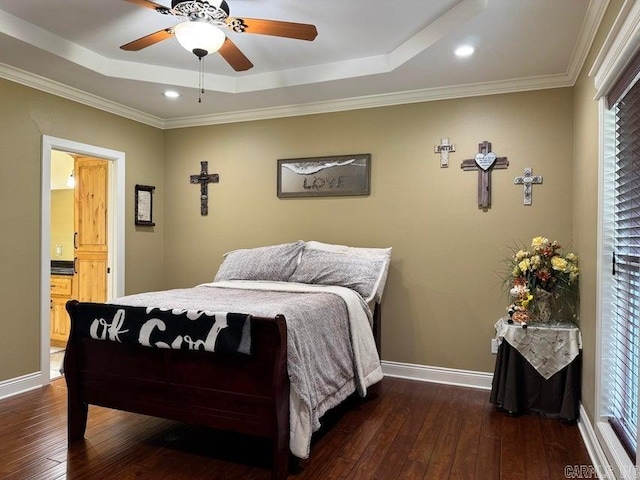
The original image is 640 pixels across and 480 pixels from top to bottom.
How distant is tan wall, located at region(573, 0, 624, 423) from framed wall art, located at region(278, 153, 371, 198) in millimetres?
1668

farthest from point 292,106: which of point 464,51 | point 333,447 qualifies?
point 333,447

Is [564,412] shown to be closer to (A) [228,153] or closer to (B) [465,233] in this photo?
(B) [465,233]

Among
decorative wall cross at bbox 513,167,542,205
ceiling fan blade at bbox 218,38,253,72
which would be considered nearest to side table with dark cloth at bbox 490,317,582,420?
decorative wall cross at bbox 513,167,542,205

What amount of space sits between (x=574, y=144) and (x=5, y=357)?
4.60 meters

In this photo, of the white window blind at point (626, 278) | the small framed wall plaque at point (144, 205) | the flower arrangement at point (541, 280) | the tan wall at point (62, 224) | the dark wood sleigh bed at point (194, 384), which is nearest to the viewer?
the white window blind at point (626, 278)

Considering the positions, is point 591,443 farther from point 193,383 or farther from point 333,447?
point 193,383

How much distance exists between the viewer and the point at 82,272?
4.89m

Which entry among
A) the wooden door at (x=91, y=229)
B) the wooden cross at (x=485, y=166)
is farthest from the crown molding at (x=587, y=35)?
the wooden door at (x=91, y=229)

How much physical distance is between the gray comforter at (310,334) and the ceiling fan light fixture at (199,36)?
54.6 inches

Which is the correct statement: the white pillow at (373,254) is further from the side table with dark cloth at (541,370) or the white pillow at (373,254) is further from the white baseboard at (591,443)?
the white baseboard at (591,443)

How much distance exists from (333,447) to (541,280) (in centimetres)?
185

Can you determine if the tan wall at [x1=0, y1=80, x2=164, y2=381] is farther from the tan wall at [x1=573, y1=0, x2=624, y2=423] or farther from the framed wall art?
the tan wall at [x1=573, y1=0, x2=624, y2=423]

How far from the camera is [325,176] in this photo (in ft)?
13.8

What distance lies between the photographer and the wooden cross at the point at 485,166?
362 cm
